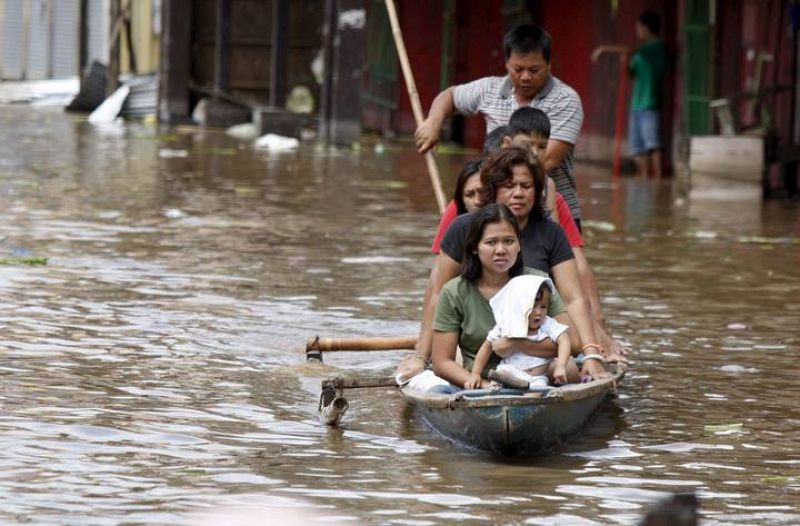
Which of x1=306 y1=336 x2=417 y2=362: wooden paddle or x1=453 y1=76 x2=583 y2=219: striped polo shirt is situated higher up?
x1=453 y1=76 x2=583 y2=219: striped polo shirt

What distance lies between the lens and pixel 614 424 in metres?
7.30

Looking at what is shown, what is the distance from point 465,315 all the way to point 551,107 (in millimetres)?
1821

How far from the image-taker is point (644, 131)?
65.7 ft

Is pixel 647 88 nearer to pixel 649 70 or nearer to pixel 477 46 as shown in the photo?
pixel 649 70

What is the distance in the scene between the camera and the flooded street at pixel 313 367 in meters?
5.86

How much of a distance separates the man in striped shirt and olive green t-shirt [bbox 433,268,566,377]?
4.57 feet

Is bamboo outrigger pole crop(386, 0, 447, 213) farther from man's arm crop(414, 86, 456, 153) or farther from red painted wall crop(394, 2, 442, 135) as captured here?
red painted wall crop(394, 2, 442, 135)

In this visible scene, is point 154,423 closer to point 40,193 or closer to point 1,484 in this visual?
point 1,484

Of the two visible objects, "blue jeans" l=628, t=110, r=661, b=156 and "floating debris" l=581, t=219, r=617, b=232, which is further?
"blue jeans" l=628, t=110, r=661, b=156

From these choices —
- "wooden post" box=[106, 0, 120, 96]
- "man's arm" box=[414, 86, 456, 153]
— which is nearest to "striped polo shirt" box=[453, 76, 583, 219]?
"man's arm" box=[414, 86, 456, 153]

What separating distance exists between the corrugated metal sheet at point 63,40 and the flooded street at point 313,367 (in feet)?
84.4

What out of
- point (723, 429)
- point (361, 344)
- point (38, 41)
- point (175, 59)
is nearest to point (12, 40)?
point (38, 41)

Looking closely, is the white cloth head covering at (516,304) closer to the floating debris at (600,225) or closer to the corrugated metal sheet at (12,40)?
the floating debris at (600,225)

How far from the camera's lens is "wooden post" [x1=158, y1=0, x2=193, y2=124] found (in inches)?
1096
